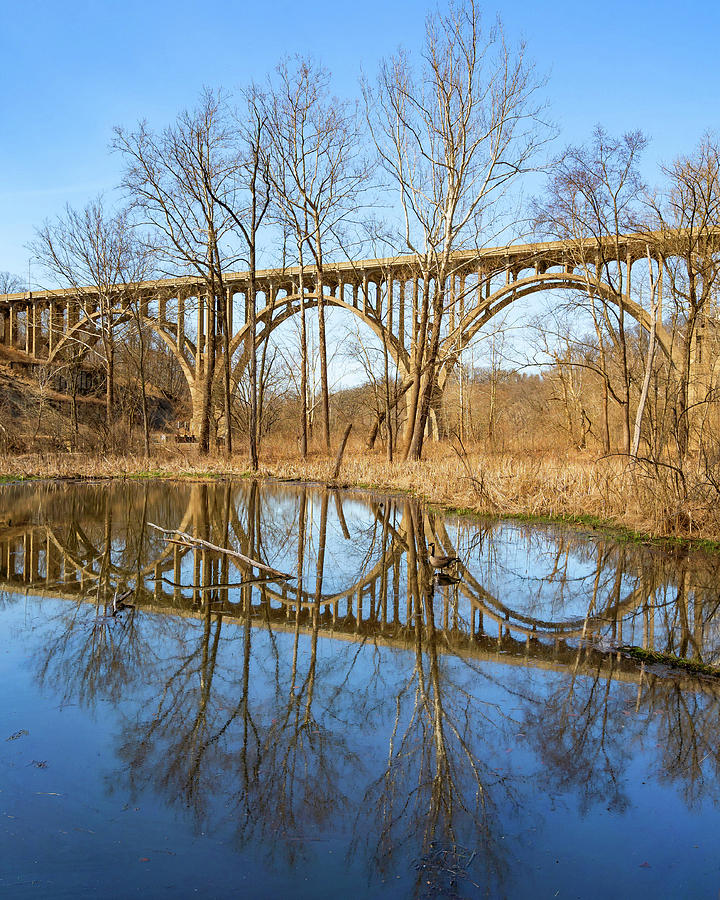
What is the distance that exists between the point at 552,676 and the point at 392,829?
2.10 meters

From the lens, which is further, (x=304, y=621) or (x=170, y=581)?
(x=170, y=581)

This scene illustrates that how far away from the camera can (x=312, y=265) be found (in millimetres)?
33656

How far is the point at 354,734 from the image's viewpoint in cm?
378

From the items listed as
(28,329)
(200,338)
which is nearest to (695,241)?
(200,338)

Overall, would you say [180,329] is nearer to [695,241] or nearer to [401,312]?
[401,312]

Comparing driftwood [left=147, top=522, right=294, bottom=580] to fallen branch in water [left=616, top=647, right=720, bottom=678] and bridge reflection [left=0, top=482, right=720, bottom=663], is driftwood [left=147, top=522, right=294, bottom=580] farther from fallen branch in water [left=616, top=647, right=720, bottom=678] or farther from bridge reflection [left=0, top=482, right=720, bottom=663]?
fallen branch in water [left=616, top=647, right=720, bottom=678]

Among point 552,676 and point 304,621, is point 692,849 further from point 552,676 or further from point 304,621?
point 304,621

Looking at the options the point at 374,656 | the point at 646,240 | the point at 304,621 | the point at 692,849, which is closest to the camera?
the point at 692,849

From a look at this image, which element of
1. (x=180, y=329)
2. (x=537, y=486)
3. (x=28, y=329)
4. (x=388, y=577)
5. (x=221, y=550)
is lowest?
(x=388, y=577)

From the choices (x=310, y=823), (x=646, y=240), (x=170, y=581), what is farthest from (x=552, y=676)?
(x=646, y=240)

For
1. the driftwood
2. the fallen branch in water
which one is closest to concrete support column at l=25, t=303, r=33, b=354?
the driftwood

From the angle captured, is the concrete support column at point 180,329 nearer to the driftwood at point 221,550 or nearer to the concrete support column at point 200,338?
the concrete support column at point 200,338

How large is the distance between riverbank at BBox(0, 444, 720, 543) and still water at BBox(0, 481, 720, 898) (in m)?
2.14

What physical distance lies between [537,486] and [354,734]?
9.63 meters
